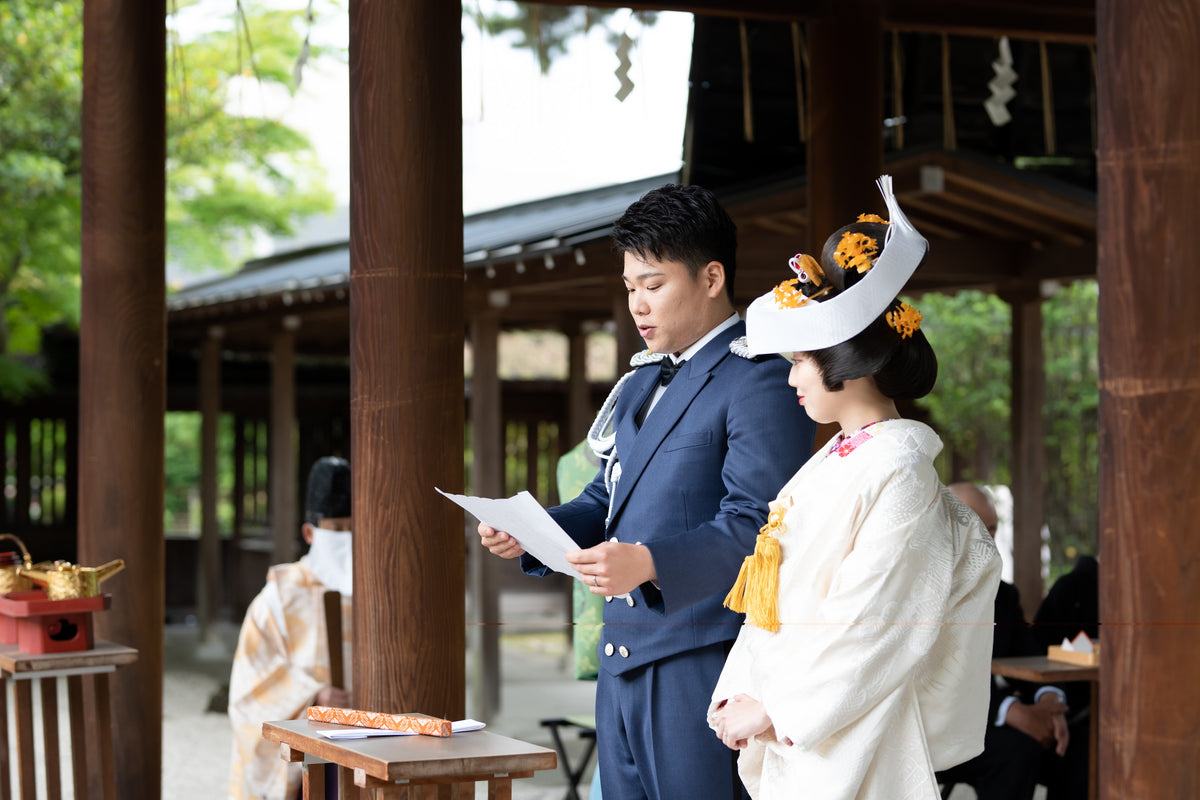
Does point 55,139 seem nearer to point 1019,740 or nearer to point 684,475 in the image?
point 1019,740

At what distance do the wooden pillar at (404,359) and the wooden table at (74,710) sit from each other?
1095 millimetres

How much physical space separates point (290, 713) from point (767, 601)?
2660 mm

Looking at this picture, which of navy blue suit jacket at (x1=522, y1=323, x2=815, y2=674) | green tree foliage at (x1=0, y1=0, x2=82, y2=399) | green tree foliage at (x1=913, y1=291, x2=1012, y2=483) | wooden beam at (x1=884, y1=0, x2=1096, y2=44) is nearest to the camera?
navy blue suit jacket at (x1=522, y1=323, x2=815, y2=674)

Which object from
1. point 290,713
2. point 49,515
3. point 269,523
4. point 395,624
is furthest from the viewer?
point 269,523

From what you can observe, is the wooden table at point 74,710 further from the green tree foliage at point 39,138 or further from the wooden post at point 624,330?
the green tree foliage at point 39,138

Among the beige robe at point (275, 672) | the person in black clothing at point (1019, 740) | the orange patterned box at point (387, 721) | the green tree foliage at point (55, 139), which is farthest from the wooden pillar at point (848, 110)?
the green tree foliage at point (55, 139)

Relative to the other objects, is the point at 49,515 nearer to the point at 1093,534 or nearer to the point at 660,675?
the point at 1093,534

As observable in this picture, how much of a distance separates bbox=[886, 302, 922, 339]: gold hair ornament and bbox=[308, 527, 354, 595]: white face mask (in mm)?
2800

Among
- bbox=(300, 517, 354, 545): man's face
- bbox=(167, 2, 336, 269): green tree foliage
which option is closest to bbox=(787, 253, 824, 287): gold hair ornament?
bbox=(300, 517, 354, 545): man's face

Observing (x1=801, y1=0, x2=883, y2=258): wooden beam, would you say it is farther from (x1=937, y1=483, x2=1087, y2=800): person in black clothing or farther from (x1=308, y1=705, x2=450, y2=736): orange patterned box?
(x1=308, y1=705, x2=450, y2=736): orange patterned box

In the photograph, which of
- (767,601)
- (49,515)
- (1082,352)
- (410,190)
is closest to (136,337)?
(410,190)

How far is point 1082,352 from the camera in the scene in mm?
12805

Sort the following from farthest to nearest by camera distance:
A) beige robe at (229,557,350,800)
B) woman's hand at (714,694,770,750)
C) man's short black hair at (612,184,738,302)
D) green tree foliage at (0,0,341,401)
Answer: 1. green tree foliage at (0,0,341,401)
2. beige robe at (229,557,350,800)
3. man's short black hair at (612,184,738,302)
4. woman's hand at (714,694,770,750)

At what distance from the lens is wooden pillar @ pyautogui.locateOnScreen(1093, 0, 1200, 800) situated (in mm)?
2551
